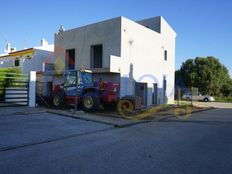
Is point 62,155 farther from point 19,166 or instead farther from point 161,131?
point 161,131

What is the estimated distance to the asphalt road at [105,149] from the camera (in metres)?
5.41

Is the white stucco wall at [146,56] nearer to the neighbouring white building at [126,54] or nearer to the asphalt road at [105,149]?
the neighbouring white building at [126,54]

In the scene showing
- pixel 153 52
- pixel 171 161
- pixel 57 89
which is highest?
pixel 153 52

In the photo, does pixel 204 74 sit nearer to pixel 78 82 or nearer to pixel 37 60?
pixel 37 60

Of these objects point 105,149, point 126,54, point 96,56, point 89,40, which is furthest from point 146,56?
point 105,149

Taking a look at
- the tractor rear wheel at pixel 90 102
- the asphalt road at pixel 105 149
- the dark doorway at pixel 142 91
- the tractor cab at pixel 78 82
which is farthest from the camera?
the dark doorway at pixel 142 91

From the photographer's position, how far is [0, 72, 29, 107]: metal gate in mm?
15211

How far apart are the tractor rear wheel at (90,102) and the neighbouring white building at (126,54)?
2.88 meters

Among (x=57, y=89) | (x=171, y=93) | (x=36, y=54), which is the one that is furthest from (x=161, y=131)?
(x=36, y=54)

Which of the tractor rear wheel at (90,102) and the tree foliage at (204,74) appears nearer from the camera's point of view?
Result: the tractor rear wheel at (90,102)

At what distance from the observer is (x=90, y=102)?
48.9ft

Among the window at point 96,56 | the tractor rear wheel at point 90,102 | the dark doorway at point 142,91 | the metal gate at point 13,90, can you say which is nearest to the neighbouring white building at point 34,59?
the window at point 96,56

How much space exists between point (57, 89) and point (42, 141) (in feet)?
31.1

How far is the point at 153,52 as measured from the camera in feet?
72.3
